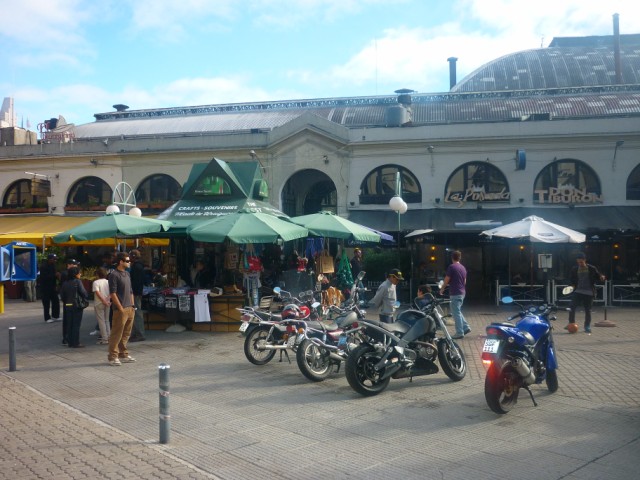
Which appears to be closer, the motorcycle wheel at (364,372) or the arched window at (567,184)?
the motorcycle wheel at (364,372)

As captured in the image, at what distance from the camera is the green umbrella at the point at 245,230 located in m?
12.3

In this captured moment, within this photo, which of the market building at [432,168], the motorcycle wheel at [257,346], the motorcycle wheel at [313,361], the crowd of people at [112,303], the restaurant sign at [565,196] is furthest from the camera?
the restaurant sign at [565,196]

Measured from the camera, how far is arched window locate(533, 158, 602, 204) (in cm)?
2136

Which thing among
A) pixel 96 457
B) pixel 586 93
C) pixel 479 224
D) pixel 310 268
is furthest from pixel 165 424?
pixel 586 93

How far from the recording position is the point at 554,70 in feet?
112

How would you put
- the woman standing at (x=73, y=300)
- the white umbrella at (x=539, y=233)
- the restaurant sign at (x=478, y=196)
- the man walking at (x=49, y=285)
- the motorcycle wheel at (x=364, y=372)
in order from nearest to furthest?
the motorcycle wheel at (x=364, y=372) → the woman standing at (x=73, y=300) → the white umbrella at (x=539, y=233) → the man walking at (x=49, y=285) → the restaurant sign at (x=478, y=196)

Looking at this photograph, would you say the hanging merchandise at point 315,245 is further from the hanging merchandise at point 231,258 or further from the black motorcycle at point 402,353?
the black motorcycle at point 402,353

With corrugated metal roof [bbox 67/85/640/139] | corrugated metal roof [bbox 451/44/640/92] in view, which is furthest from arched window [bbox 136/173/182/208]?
corrugated metal roof [bbox 451/44/640/92]

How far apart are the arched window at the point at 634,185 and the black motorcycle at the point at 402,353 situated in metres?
15.8

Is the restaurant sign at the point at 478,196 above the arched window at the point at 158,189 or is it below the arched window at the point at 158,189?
below

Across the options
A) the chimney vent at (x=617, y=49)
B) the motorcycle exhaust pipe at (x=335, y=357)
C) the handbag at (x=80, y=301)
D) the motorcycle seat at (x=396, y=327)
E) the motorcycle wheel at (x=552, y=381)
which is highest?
the chimney vent at (x=617, y=49)

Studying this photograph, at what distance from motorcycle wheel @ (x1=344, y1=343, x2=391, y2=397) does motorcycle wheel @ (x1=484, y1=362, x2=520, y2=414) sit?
59.3 inches

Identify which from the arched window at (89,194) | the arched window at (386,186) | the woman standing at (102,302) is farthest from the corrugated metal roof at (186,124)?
the woman standing at (102,302)

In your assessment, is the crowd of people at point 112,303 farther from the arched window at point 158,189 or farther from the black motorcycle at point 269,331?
the arched window at point 158,189
